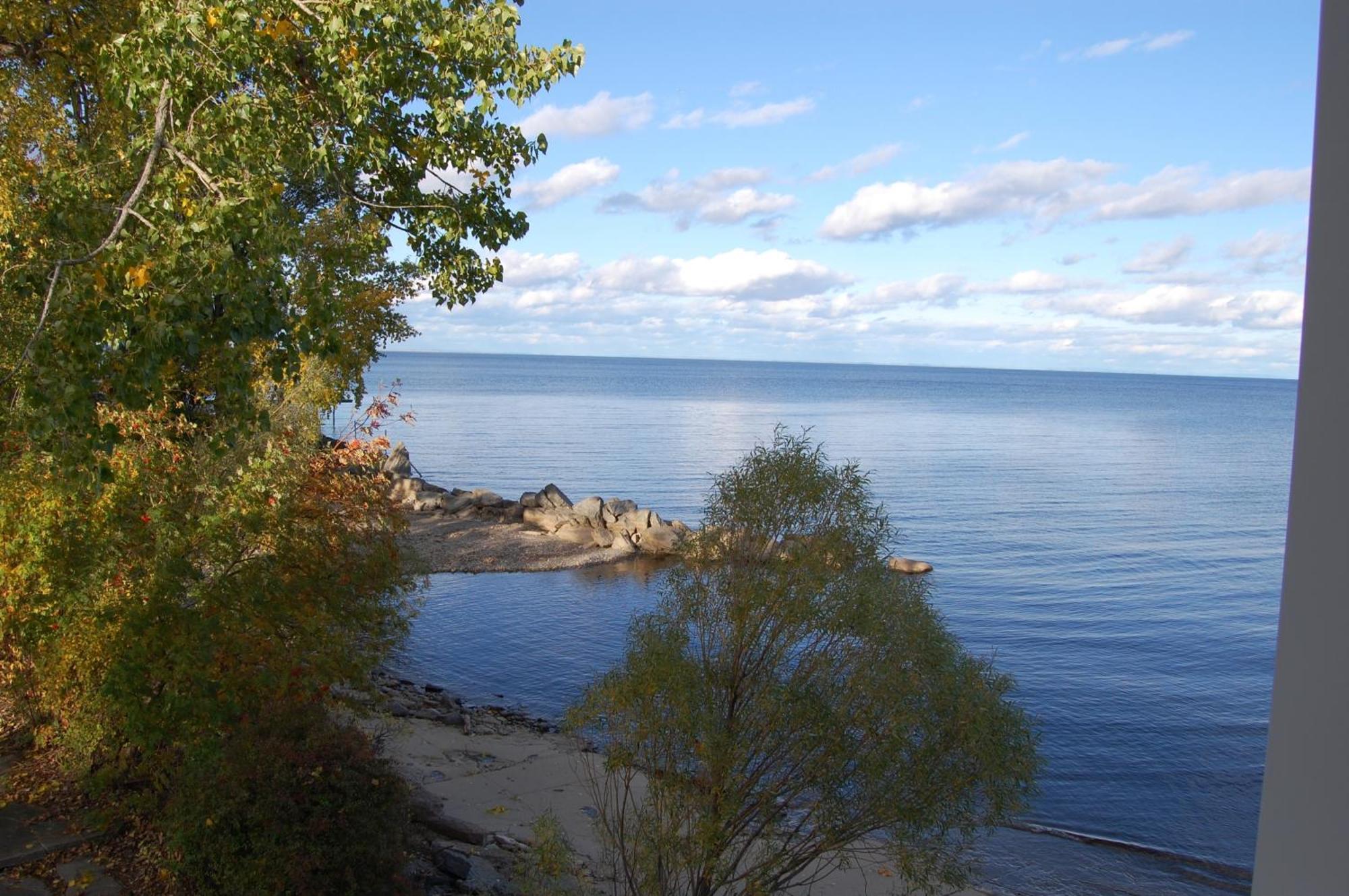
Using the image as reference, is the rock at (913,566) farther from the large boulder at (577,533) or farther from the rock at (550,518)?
the rock at (550,518)

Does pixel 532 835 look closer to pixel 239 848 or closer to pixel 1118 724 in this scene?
pixel 239 848

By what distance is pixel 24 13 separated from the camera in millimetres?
11172

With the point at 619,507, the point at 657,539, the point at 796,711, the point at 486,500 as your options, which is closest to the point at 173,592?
the point at 796,711

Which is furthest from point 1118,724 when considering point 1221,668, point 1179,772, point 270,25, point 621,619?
point 270,25

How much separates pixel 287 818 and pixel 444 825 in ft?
17.1

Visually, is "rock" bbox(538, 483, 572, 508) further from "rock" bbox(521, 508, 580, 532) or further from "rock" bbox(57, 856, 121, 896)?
"rock" bbox(57, 856, 121, 896)

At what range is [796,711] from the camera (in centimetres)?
1023

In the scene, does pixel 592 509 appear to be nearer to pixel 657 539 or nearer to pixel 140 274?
pixel 657 539

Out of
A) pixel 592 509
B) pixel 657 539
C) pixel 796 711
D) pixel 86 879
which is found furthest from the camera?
pixel 592 509

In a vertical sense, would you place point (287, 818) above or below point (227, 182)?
below

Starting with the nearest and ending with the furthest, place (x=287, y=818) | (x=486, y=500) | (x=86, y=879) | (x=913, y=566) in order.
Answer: (x=287, y=818)
(x=86, y=879)
(x=913, y=566)
(x=486, y=500)

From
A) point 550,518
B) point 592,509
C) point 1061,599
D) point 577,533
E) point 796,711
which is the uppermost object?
point 796,711

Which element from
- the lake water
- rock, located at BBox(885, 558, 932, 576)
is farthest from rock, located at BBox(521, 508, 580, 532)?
rock, located at BBox(885, 558, 932, 576)

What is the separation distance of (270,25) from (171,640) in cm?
628
